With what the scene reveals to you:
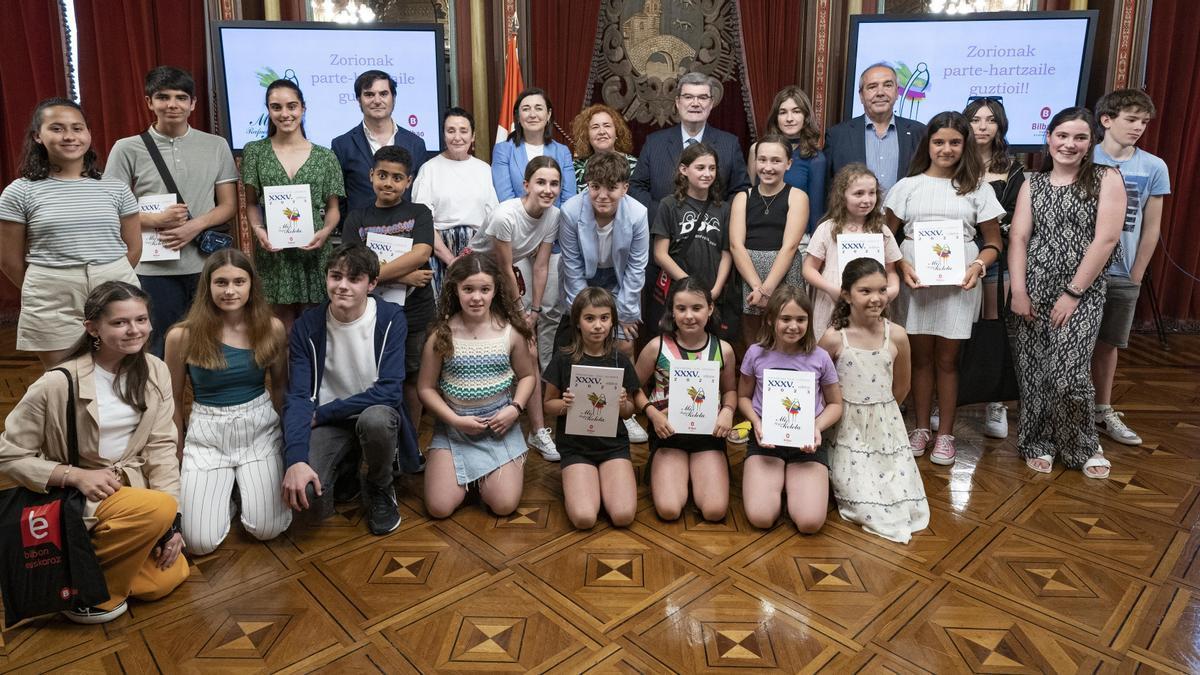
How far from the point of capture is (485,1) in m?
5.41

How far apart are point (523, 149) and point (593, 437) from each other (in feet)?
5.09

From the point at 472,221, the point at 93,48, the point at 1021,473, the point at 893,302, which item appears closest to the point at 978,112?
the point at 893,302

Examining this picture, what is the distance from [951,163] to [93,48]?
5389 mm

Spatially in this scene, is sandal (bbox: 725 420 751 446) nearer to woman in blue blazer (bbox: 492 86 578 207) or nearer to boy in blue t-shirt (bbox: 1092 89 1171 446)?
woman in blue blazer (bbox: 492 86 578 207)

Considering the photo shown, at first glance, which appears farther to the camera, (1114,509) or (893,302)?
(893,302)

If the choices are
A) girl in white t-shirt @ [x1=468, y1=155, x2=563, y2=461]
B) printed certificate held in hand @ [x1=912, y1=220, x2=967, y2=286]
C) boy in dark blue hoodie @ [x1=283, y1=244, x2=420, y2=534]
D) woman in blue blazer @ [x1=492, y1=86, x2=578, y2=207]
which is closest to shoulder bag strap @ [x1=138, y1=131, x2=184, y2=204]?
boy in dark blue hoodie @ [x1=283, y1=244, x2=420, y2=534]

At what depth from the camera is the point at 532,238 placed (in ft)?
10.5

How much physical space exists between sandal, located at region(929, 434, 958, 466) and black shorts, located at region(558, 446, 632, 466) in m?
1.38

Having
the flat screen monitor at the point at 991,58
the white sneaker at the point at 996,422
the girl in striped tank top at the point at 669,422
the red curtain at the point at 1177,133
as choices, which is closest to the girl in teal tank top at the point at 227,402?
the girl in striped tank top at the point at 669,422

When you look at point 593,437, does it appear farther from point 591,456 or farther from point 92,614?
point 92,614

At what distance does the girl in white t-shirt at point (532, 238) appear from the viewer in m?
3.04

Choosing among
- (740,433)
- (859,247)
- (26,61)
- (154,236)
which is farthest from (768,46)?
(26,61)

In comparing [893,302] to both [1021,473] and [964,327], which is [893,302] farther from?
[1021,473]

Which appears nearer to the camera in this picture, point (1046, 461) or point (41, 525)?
point (41, 525)
